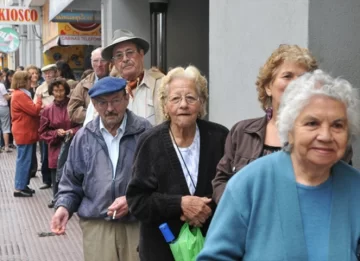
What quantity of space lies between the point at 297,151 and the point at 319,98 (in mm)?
222

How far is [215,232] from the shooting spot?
262 centimetres

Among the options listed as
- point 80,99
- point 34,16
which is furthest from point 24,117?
point 34,16

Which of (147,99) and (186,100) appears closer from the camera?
(186,100)

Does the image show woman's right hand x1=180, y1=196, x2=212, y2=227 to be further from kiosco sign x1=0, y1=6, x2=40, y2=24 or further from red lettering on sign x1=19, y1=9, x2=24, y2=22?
red lettering on sign x1=19, y1=9, x2=24, y2=22

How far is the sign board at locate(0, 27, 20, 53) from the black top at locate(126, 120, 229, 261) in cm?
2115

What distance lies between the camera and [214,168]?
3844 mm

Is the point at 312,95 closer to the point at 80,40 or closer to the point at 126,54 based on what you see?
the point at 126,54

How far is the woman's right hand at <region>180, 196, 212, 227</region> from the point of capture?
144 inches

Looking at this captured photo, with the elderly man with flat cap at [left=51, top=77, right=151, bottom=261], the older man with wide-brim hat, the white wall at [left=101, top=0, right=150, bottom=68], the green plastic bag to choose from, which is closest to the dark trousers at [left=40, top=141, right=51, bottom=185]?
the white wall at [left=101, top=0, right=150, bottom=68]

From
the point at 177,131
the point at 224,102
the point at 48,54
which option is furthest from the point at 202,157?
the point at 48,54

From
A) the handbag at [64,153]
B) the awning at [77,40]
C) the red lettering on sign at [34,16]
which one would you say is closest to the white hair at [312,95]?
the handbag at [64,153]

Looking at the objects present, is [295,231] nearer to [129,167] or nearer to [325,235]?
[325,235]

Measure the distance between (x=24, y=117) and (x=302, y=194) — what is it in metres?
8.57

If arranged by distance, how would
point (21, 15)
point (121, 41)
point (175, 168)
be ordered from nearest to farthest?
point (175, 168) < point (121, 41) < point (21, 15)
